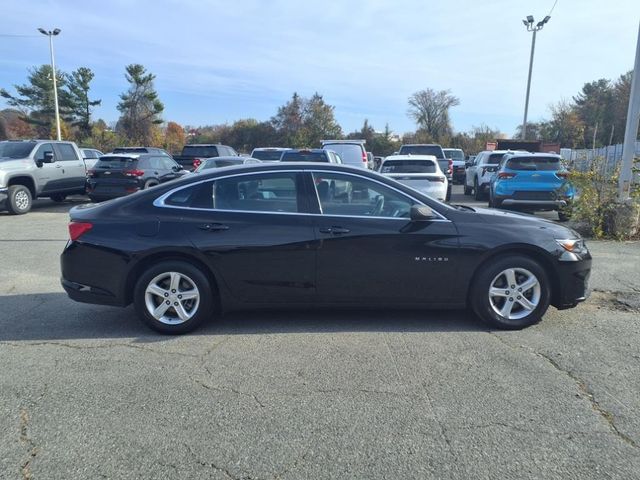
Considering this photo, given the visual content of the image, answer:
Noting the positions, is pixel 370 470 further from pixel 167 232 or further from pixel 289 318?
pixel 167 232

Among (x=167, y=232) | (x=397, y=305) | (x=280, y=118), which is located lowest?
(x=397, y=305)

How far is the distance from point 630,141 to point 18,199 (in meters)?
14.4

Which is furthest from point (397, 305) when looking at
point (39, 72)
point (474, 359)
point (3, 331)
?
point (39, 72)

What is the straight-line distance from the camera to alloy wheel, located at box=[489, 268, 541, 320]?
4.88m

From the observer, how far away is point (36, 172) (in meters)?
13.9

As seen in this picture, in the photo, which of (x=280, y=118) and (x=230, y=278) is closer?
(x=230, y=278)

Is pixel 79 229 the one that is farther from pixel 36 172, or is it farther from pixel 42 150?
pixel 42 150

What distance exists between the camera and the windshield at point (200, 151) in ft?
66.6

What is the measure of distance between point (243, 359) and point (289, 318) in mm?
1063

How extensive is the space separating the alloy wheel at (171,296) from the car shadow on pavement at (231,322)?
21 cm

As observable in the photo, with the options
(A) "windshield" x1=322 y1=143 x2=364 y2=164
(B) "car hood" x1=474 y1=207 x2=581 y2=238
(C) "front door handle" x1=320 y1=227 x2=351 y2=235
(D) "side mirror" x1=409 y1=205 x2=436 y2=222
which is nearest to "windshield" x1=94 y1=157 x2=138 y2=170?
(A) "windshield" x1=322 y1=143 x2=364 y2=164

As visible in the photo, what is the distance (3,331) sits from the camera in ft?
16.3

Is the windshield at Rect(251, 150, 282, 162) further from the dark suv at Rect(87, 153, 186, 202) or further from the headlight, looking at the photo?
the headlight

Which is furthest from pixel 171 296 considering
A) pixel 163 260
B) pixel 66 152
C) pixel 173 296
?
pixel 66 152
